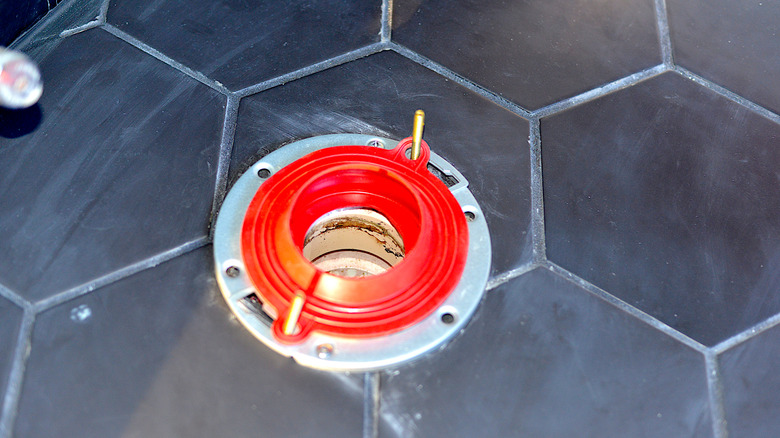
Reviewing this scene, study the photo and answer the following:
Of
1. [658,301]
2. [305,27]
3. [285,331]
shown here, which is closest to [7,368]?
[285,331]

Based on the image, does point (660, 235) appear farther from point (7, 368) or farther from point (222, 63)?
point (7, 368)

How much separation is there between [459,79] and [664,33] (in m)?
0.30

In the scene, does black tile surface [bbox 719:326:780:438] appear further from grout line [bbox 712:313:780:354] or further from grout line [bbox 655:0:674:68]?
grout line [bbox 655:0:674:68]

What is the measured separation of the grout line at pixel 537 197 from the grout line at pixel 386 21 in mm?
211

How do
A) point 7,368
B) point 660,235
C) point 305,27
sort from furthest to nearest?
1. point 305,27
2. point 660,235
3. point 7,368

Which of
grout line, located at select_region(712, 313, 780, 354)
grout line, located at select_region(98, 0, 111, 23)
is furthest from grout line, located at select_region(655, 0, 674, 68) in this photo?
grout line, located at select_region(98, 0, 111, 23)

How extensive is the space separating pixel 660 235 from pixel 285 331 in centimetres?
40

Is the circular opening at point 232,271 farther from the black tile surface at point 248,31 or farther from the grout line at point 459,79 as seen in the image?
the grout line at point 459,79

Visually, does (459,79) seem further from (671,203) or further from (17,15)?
(17,15)

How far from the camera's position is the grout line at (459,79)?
79 cm

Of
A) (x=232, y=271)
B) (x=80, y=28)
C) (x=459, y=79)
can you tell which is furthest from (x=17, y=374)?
(x=459, y=79)

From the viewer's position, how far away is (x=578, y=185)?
2.42 feet

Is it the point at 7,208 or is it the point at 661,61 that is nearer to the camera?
the point at 7,208

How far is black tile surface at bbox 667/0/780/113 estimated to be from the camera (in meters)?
0.86
